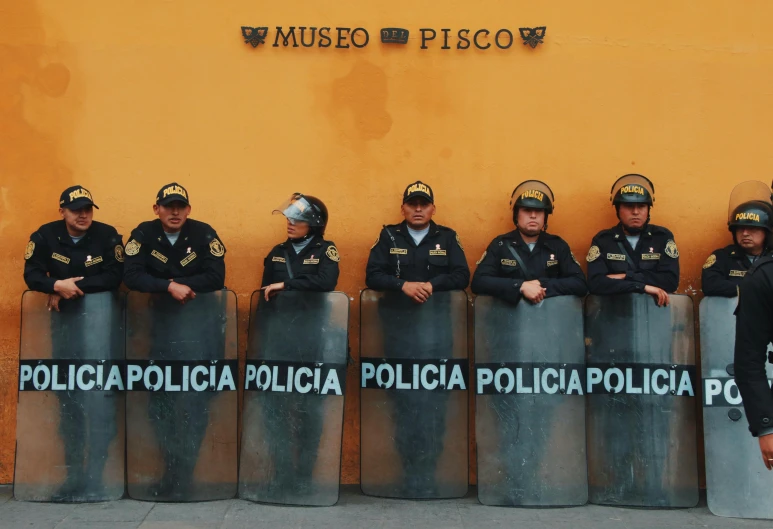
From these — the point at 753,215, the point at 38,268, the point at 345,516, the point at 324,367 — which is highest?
the point at 753,215

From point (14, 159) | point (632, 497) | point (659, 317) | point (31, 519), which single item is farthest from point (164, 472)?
point (659, 317)

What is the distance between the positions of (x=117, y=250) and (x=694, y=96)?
4710mm

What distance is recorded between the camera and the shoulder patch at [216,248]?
20.3 feet

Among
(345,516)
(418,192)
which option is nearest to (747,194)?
(418,192)

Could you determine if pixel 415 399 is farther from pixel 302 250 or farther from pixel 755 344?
pixel 755 344

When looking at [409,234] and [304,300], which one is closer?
[304,300]

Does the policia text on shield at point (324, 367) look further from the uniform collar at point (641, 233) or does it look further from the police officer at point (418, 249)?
the uniform collar at point (641, 233)

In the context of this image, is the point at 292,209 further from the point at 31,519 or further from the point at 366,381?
the point at 31,519

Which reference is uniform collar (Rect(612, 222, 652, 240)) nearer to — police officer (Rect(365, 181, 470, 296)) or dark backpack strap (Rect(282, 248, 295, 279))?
police officer (Rect(365, 181, 470, 296))

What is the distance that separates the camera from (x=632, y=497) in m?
5.98

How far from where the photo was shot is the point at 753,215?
615cm

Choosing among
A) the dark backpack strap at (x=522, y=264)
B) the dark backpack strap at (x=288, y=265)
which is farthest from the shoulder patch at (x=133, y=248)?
the dark backpack strap at (x=522, y=264)

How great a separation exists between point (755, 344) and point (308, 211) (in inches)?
139

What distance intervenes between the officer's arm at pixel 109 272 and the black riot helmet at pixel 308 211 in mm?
1203
